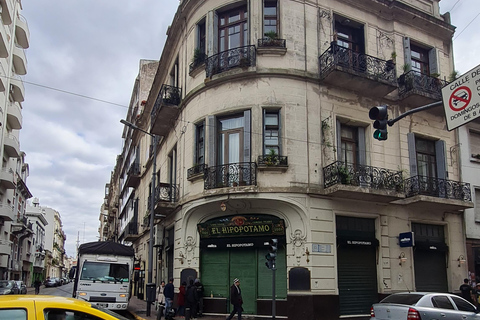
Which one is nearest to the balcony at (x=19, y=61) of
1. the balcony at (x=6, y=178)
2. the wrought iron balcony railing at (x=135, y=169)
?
the balcony at (x=6, y=178)

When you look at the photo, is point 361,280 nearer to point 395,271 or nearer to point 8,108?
point 395,271

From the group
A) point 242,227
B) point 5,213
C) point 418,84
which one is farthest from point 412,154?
point 5,213

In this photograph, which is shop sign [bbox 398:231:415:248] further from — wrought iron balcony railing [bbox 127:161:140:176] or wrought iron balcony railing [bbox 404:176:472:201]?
wrought iron balcony railing [bbox 127:161:140:176]

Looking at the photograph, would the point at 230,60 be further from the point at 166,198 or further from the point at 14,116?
Result: the point at 14,116

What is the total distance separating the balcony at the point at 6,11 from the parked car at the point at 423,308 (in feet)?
124

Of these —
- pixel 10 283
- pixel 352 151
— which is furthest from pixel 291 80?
pixel 10 283

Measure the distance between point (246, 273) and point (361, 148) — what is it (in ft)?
23.3

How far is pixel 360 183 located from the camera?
17812mm

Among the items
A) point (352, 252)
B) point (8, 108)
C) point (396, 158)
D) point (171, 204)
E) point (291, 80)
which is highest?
point (8, 108)

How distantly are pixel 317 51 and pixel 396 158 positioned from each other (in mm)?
5753

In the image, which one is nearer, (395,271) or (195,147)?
(395,271)

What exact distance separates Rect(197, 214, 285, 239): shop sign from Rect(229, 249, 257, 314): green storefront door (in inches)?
30.2

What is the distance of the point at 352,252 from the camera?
59.4ft

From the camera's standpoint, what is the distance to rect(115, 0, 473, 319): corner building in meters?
17.4
